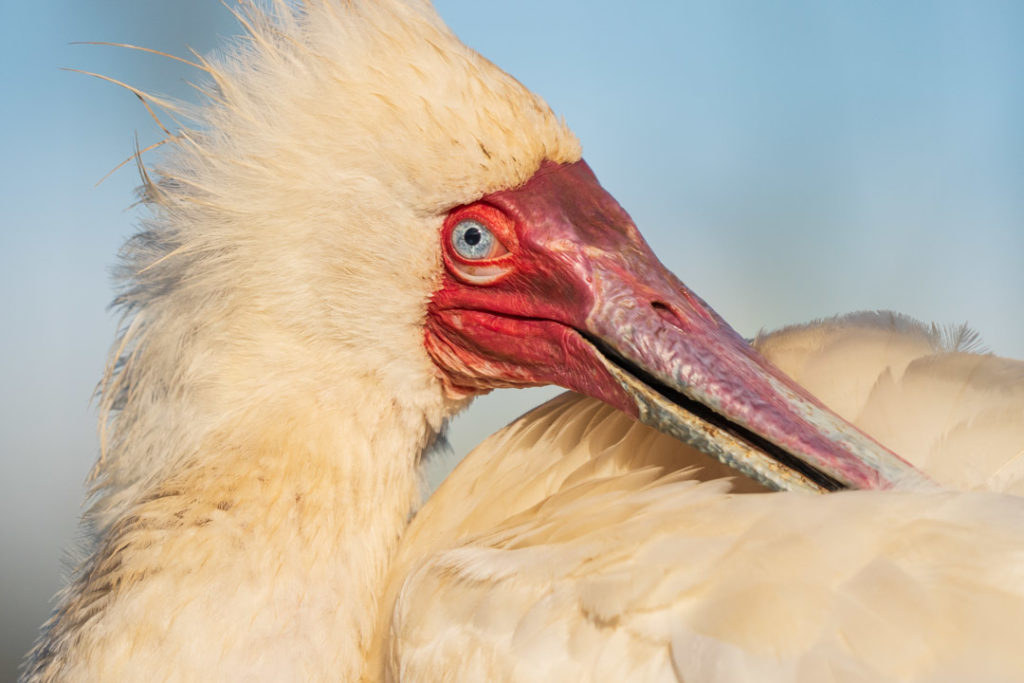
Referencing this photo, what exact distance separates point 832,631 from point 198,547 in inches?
41.8

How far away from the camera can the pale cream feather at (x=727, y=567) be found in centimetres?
111

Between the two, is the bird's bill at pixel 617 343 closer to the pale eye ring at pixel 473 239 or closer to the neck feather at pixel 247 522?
the pale eye ring at pixel 473 239

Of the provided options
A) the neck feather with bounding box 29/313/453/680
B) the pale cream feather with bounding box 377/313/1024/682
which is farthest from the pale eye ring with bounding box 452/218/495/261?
the pale cream feather with bounding box 377/313/1024/682

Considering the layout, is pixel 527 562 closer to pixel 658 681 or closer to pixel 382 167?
pixel 658 681

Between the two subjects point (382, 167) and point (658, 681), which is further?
point (382, 167)

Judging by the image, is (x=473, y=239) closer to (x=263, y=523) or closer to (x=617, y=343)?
(x=617, y=343)

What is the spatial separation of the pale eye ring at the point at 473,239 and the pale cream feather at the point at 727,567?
Answer: 411 mm

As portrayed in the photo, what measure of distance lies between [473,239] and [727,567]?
2.70 feet

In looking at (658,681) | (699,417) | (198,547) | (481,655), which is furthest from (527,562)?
(198,547)

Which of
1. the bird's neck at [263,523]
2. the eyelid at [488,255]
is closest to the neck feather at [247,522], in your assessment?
the bird's neck at [263,523]

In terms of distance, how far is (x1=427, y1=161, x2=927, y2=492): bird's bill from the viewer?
148 cm

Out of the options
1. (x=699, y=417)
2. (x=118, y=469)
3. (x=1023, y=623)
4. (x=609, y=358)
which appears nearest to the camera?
(x=1023, y=623)

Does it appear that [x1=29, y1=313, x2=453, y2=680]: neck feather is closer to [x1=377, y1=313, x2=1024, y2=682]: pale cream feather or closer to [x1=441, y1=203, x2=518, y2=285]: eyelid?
[x1=377, y1=313, x2=1024, y2=682]: pale cream feather

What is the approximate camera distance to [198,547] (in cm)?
161
